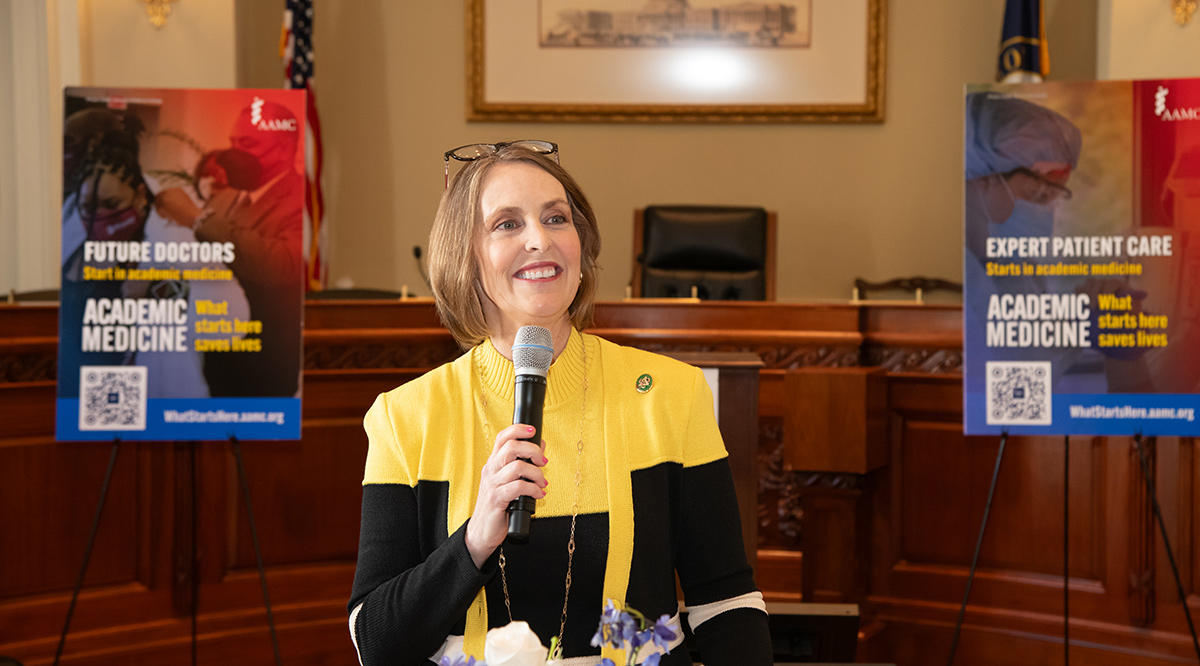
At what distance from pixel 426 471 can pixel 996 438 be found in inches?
107

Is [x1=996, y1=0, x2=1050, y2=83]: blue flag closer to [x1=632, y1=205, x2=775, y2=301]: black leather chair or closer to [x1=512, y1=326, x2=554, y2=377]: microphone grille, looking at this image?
[x1=632, y1=205, x2=775, y2=301]: black leather chair

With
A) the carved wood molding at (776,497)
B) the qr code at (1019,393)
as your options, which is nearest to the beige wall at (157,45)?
the carved wood molding at (776,497)

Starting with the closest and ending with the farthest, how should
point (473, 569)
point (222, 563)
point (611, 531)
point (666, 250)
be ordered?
point (473, 569), point (611, 531), point (222, 563), point (666, 250)

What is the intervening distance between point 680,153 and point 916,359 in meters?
2.49

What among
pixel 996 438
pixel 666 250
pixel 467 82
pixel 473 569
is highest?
pixel 467 82

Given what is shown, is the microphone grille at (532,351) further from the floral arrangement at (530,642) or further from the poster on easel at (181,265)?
the poster on easel at (181,265)

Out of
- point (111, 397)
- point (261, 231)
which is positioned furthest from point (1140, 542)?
point (111, 397)

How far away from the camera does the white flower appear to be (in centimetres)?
72

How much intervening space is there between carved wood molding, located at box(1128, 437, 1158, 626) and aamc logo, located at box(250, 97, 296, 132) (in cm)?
286

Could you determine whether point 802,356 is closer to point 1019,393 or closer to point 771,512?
point 771,512

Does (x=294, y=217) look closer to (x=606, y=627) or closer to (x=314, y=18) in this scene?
(x=606, y=627)

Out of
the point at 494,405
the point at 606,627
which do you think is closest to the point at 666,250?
the point at 494,405

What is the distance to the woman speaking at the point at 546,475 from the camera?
1.22 meters

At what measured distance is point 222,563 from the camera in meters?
3.24
